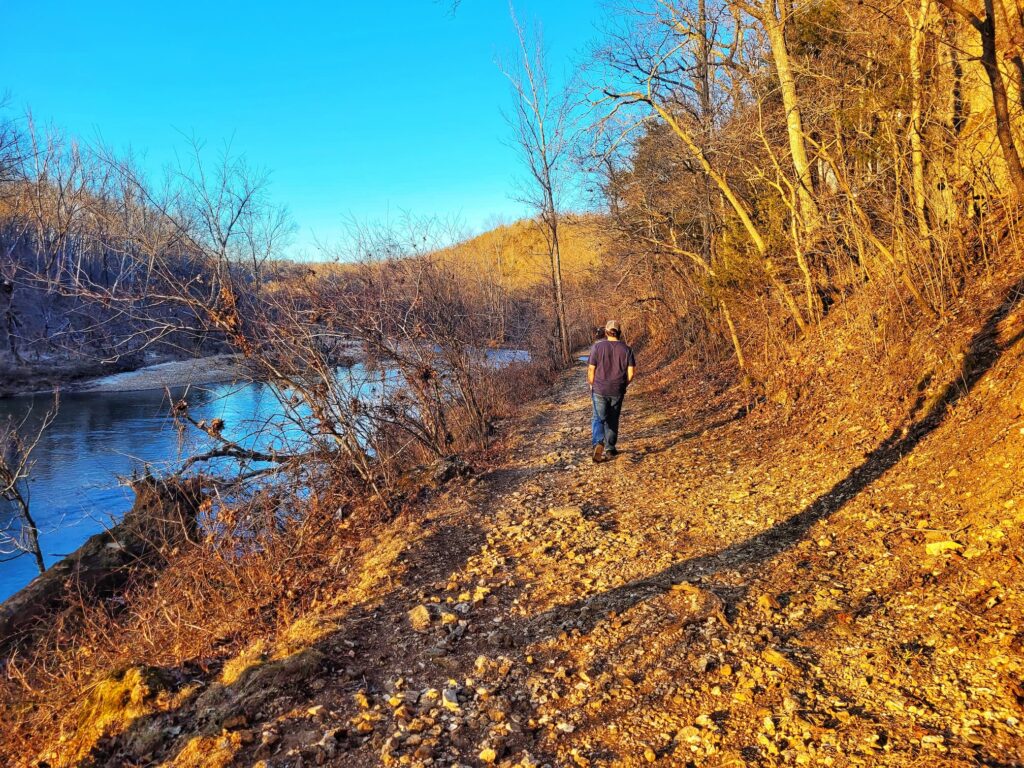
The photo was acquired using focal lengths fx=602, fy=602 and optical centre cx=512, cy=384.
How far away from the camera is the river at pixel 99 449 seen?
9273mm

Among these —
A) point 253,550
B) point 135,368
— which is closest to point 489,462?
point 253,550

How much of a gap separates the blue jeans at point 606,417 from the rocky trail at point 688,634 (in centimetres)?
169

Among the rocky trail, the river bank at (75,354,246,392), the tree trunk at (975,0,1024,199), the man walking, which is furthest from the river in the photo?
the tree trunk at (975,0,1024,199)

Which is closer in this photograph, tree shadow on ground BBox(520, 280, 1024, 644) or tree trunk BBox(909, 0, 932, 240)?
tree shadow on ground BBox(520, 280, 1024, 644)

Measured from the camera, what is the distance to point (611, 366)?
7.88m

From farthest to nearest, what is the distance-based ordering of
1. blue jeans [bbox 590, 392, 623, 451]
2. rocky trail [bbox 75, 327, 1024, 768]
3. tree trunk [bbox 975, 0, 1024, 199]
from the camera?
blue jeans [bbox 590, 392, 623, 451] < tree trunk [bbox 975, 0, 1024, 199] < rocky trail [bbox 75, 327, 1024, 768]

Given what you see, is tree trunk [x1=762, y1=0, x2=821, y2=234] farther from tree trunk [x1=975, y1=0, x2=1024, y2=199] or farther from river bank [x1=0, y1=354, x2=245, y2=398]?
river bank [x1=0, y1=354, x2=245, y2=398]

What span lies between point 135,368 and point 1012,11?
3902 centimetres

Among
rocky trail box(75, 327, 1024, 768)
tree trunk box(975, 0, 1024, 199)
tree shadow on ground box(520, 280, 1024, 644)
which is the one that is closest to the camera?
rocky trail box(75, 327, 1024, 768)

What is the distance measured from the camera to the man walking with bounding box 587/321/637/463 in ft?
25.8

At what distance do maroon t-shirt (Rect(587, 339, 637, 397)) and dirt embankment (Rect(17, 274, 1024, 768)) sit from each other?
1629 millimetres

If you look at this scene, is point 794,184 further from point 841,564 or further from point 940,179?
point 841,564

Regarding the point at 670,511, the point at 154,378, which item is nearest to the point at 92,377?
the point at 154,378

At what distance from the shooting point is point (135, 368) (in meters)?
34.5
